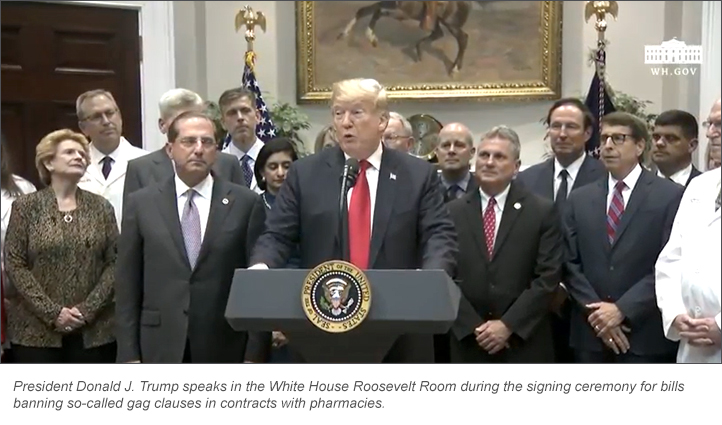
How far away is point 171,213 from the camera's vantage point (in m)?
3.52

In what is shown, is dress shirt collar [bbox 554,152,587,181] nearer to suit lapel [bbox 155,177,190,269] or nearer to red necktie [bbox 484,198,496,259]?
red necktie [bbox 484,198,496,259]

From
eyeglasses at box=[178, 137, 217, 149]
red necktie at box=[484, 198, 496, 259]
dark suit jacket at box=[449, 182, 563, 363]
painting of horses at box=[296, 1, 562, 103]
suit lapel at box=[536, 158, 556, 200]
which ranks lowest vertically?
dark suit jacket at box=[449, 182, 563, 363]

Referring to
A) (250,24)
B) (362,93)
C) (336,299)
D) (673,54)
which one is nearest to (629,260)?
(673,54)

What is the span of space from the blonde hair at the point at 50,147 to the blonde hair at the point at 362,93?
4.01ft

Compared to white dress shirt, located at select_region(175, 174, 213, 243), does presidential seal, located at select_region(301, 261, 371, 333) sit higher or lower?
lower

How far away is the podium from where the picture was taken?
2709mm

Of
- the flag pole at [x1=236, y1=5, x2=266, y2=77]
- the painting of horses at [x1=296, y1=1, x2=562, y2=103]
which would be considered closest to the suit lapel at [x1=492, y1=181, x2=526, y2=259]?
the flag pole at [x1=236, y1=5, x2=266, y2=77]

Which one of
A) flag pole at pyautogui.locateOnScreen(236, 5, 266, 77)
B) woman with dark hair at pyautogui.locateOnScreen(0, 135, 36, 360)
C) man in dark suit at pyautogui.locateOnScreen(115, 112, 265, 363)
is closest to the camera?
man in dark suit at pyautogui.locateOnScreen(115, 112, 265, 363)

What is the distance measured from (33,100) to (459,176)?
2.11m

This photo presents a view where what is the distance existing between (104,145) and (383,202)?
1562 mm

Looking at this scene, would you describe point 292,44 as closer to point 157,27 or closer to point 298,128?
point 157,27

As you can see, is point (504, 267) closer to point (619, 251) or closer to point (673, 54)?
point (619, 251)

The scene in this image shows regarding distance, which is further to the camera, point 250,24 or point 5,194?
point 250,24

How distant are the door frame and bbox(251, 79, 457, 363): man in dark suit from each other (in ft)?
5.55
